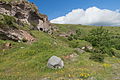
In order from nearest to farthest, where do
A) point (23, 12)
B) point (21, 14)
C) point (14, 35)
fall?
1. point (14, 35)
2. point (21, 14)
3. point (23, 12)

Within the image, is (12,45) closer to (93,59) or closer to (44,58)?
(44,58)

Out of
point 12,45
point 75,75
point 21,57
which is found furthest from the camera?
point 12,45

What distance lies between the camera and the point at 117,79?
38.1ft

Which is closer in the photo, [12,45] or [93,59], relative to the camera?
[93,59]

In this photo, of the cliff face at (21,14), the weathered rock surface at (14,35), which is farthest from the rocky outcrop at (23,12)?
the weathered rock surface at (14,35)

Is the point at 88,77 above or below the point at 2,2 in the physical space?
below

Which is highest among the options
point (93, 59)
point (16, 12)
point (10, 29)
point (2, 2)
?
point (2, 2)

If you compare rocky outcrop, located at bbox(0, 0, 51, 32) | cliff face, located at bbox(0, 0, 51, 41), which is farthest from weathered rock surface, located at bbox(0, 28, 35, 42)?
rocky outcrop, located at bbox(0, 0, 51, 32)

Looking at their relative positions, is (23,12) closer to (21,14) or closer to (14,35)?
(21,14)

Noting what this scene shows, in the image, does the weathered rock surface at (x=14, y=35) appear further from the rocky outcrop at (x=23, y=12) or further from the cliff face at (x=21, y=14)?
the rocky outcrop at (x=23, y=12)

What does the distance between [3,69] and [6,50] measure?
6.82 m

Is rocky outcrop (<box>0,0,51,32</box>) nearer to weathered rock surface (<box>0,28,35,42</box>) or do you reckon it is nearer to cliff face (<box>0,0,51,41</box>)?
cliff face (<box>0,0,51,41</box>)

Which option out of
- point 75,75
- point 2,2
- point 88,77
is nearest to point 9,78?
point 75,75

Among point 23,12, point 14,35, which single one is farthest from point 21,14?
point 14,35
